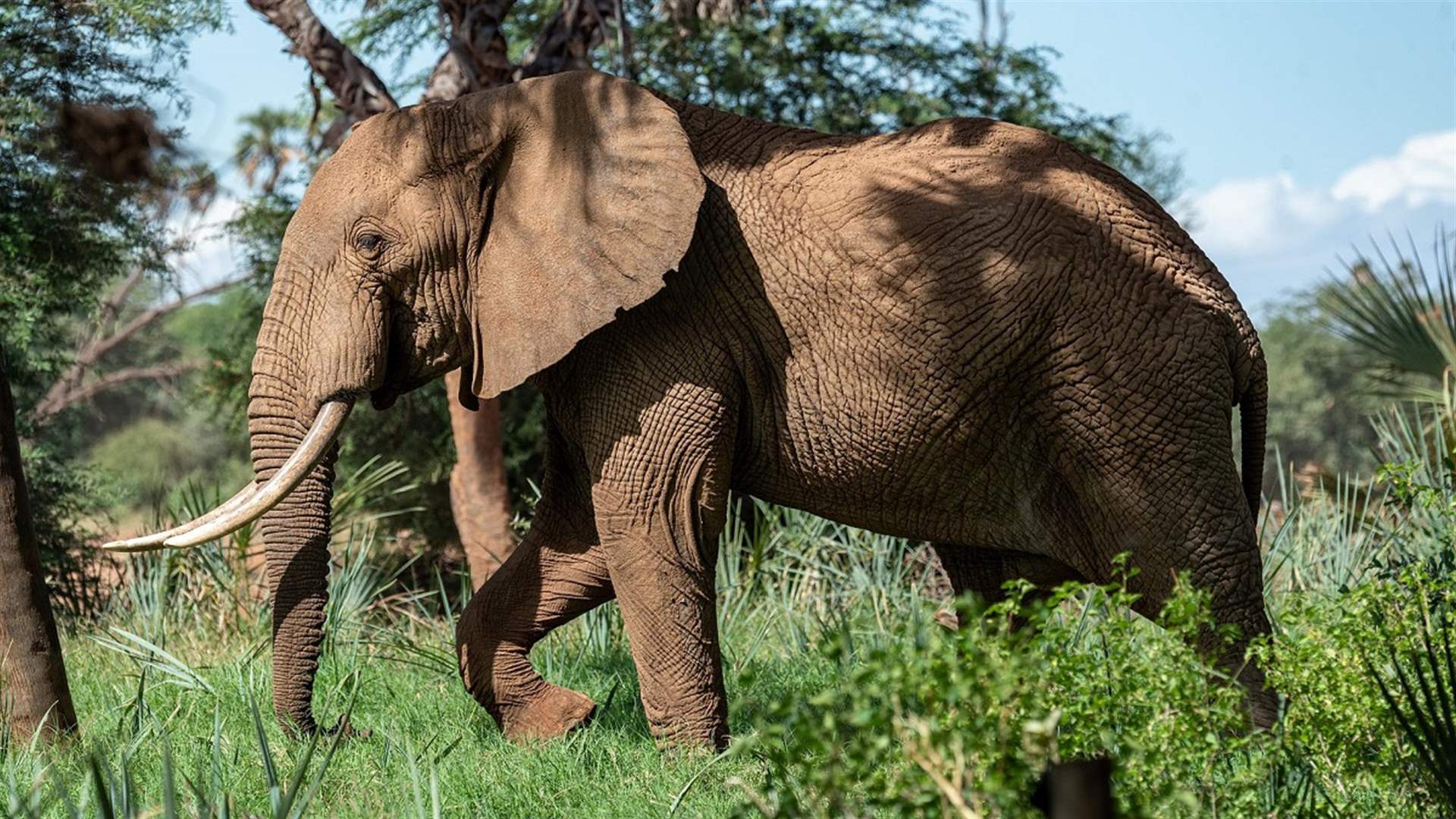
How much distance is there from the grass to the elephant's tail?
1.50 ft

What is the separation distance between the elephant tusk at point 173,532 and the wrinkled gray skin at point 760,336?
6.9 inches

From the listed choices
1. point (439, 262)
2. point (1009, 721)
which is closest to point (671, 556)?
point (439, 262)

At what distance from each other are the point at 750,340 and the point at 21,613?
8.60 feet

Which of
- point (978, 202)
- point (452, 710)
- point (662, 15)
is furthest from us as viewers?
point (662, 15)

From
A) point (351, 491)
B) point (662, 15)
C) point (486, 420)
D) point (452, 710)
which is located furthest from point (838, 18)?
point (452, 710)

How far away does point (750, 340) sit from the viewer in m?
4.75

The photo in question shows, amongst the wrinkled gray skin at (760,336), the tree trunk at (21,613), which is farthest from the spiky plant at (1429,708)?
the tree trunk at (21,613)

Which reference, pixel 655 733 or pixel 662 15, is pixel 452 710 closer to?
pixel 655 733

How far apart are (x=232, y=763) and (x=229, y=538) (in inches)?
157

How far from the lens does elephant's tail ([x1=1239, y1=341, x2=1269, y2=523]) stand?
481 centimetres

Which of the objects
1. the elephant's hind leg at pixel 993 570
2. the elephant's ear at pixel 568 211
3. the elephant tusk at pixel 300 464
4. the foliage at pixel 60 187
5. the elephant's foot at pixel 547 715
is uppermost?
the foliage at pixel 60 187

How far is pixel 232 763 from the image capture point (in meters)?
4.72

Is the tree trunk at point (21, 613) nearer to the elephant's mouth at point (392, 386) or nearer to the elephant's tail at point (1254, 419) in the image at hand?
the elephant's mouth at point (392, 386)

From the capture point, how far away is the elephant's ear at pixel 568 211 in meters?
4.61
